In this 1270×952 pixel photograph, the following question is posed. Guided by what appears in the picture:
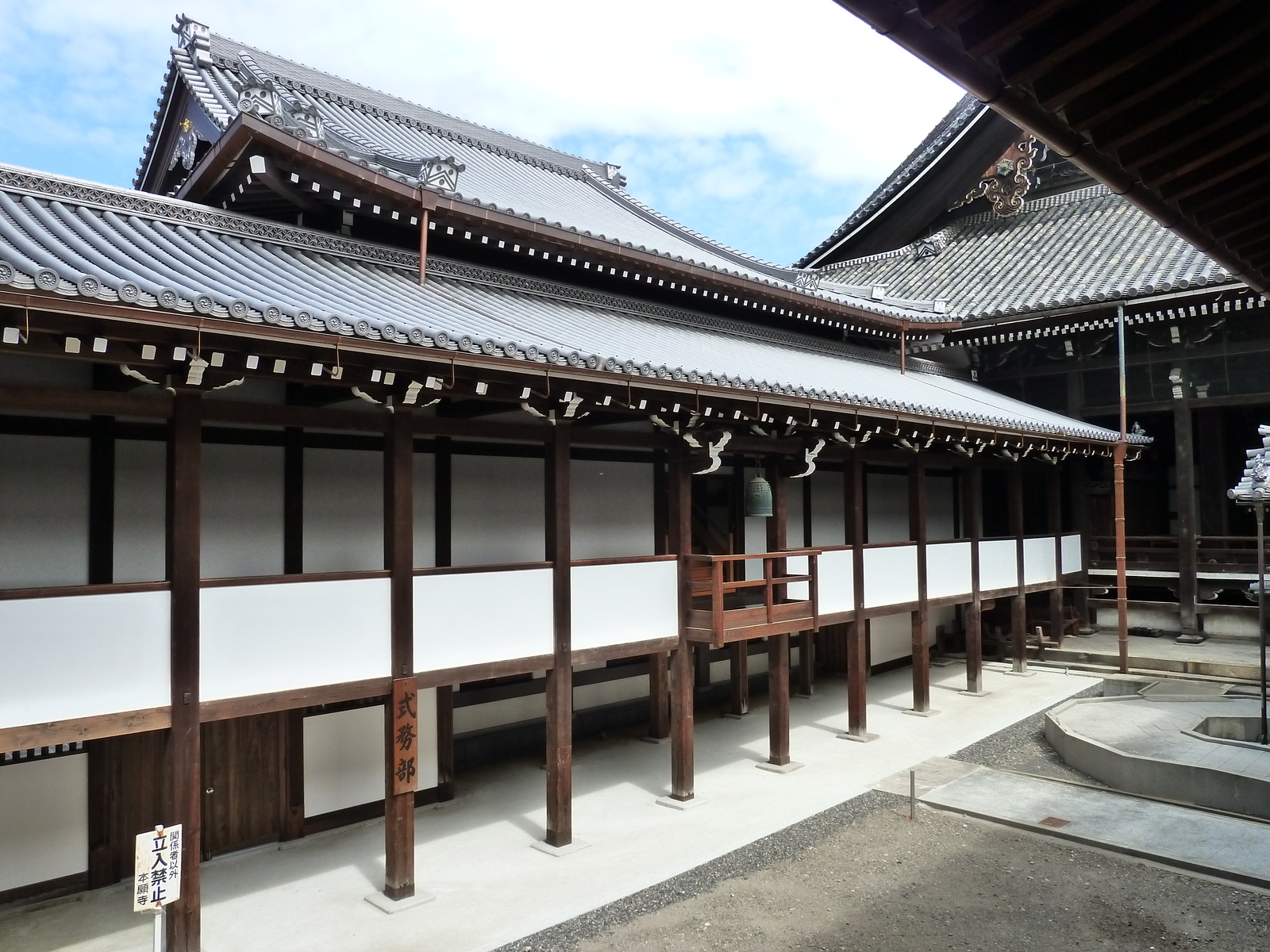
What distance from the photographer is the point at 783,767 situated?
433 inches

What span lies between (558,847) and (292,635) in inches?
143

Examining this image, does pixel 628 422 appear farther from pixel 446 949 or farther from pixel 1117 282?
pixel 1117 282

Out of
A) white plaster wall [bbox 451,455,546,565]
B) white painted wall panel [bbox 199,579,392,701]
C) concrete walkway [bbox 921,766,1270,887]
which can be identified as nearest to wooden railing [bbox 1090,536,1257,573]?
concrete walkway [bbox 921,766,1270,887]

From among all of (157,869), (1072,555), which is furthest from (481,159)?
(1072,555)

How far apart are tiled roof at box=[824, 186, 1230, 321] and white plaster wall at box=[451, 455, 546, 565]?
11.8m

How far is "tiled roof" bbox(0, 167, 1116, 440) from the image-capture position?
226 inches

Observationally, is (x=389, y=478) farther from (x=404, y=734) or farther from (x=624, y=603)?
(x=624, y=603)

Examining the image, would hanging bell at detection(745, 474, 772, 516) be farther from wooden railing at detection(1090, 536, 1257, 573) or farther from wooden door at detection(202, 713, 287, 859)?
wooden railing at detection(1090, 536, 1257, 573)

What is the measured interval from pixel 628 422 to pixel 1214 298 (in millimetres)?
12450

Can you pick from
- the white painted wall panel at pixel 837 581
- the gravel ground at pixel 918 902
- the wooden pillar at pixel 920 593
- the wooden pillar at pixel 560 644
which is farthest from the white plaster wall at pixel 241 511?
the wooden pillar at pixel 920 593

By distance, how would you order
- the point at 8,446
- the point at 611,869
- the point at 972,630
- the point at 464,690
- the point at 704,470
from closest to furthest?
Result: the point at 8,446, the point at 611,869, the point at 704,470, the point at 464,690, the point at 972,630

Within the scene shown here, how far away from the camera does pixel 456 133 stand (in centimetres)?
1509

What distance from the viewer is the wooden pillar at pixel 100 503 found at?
6969mm

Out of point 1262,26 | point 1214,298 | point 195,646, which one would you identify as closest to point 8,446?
point 195,646
